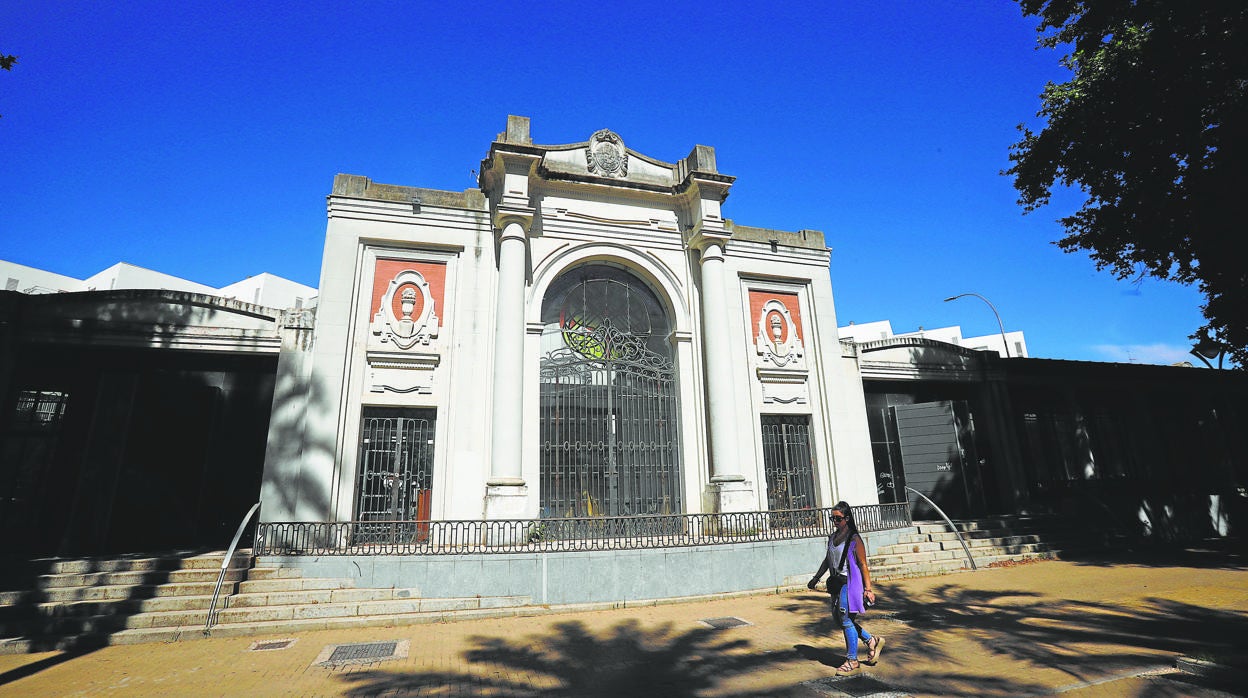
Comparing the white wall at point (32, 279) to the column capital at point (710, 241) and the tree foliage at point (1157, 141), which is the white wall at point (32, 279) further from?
the tree foliage at point (1157, 141)

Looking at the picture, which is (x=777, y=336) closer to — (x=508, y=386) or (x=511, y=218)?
(x=508, y=386)

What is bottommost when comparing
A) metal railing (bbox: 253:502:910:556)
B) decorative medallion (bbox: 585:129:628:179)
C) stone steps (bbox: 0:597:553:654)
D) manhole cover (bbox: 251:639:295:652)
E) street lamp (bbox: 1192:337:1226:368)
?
manhole cover (bbox: 251:639:295:652)

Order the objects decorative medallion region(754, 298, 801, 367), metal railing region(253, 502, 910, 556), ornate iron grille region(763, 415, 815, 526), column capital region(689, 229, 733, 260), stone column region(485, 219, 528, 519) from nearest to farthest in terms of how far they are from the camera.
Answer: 1. metal railing region(253, 502, 910, 556)
2. stone column region(485, 219, 528, 519)
3. ornate iron grille region(763, 415, 815, 526)
4. column capital region(689, 229, 733, 260)
5. decorative medallion region(754, 298, 801, 367)

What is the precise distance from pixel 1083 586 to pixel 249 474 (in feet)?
55.6

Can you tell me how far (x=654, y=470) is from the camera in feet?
43.1

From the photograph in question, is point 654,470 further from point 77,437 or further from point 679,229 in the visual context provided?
point 77,437

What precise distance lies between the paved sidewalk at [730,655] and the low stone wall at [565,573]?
0.52 meters

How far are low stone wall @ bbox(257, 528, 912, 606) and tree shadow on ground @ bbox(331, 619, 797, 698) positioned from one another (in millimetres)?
1641

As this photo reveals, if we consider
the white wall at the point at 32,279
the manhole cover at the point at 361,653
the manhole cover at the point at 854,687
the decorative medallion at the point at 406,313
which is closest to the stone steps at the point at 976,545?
the manhole cover at the point at 854,687

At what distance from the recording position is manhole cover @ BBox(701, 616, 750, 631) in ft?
26.2

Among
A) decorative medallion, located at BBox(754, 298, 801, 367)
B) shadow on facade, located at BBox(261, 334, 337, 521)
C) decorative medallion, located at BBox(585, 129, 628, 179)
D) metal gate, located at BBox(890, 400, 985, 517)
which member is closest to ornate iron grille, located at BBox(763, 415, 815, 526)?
decorative medallion, located at BBox(754, 298, 801, 367)

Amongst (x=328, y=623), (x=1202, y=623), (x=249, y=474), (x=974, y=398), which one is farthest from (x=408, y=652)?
(x=974, y=398)

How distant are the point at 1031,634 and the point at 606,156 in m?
12.5

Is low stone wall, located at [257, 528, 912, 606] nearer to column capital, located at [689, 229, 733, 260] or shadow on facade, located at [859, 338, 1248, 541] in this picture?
column capital, located at [689, 229, 733, 260]
